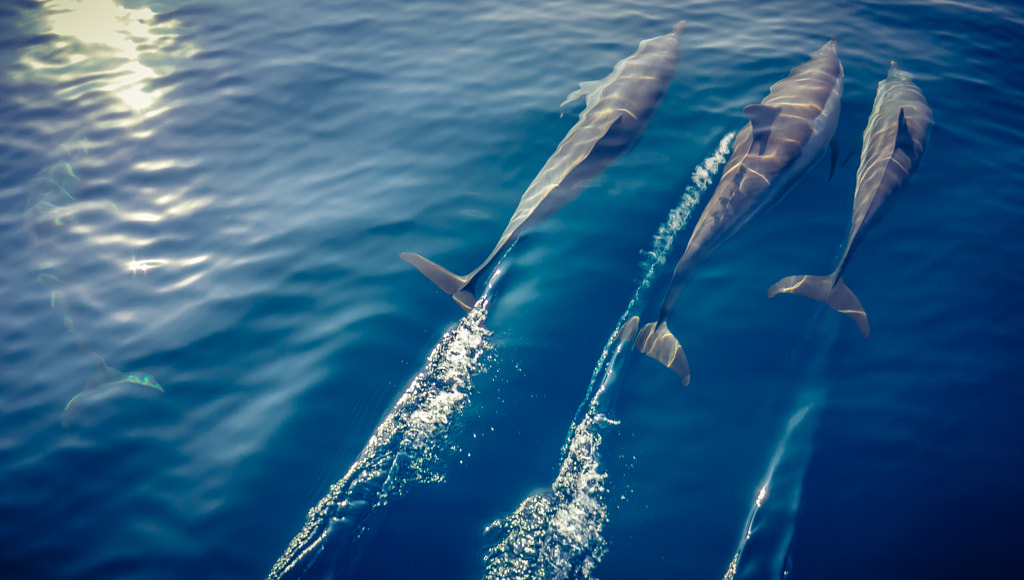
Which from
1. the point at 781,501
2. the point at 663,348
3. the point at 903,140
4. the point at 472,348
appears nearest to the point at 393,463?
the point at 472,348

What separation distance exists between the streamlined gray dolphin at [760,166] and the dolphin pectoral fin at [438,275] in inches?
71.9

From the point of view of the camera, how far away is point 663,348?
4.53 m

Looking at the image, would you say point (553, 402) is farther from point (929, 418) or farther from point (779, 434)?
point (929, 418)

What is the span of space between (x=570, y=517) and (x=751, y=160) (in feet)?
14.5

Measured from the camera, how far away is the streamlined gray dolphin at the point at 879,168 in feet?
15.9

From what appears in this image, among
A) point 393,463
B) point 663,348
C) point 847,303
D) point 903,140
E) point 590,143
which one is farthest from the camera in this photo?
point 590,143

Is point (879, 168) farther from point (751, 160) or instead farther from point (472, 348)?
point (472, 348)

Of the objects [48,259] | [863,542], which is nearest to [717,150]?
[863,542]

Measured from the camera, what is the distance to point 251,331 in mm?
4812

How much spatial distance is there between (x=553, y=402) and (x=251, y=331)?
2.98m

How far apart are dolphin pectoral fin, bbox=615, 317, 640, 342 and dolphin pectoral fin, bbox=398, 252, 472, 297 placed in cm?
159

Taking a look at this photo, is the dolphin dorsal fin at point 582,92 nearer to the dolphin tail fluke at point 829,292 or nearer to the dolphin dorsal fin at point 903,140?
the dolphin dorsal fin at point 903,140

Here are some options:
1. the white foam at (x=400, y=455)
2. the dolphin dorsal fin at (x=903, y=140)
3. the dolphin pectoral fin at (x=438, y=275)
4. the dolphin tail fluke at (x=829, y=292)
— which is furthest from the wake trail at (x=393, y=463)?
the dolphin dorsal fin at (x=903, y=140)

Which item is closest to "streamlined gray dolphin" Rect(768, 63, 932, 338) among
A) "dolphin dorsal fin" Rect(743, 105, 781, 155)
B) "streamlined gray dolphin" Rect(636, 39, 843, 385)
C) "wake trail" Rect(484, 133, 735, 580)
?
"streamlined gray dolphin" Rect(636, 39, 843, 385)
